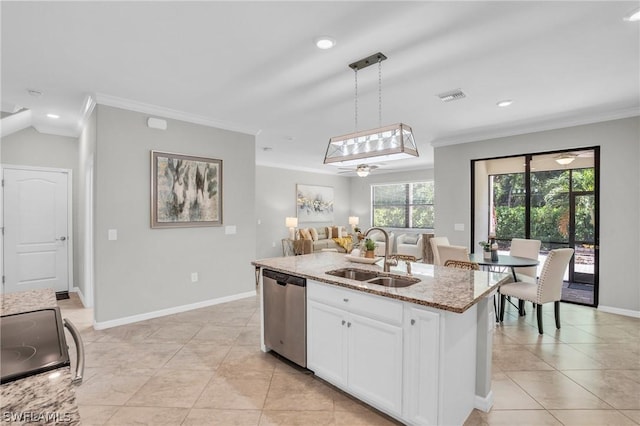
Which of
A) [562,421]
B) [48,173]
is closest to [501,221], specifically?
[562,421]

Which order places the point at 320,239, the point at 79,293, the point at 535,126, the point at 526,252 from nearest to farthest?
the point at 526,252, the point at 535,126, the point at 79,293, the point at 320,239

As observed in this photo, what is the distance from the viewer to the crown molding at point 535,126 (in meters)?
4.14

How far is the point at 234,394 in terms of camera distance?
238 centimetres

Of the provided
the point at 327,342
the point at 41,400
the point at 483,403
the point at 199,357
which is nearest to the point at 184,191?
the point at 199,357

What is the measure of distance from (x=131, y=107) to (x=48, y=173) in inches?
90.0

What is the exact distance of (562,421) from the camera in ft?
6.82

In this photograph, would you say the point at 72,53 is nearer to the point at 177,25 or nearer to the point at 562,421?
the point at 177,25

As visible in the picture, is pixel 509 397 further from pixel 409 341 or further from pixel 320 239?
pixel 320 239

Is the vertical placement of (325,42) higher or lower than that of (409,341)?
higher

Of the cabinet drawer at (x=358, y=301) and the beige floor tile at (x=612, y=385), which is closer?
the cabinet drawer at (x=358, y=301)

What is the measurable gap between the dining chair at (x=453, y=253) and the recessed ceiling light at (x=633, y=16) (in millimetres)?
2438

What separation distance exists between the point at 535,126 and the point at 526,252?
188 cm

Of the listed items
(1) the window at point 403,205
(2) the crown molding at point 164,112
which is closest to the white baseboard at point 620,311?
(1) the window at point 403,205

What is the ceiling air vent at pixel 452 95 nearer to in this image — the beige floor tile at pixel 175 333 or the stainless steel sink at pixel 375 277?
the stainless steel sink at pixel 375 277
